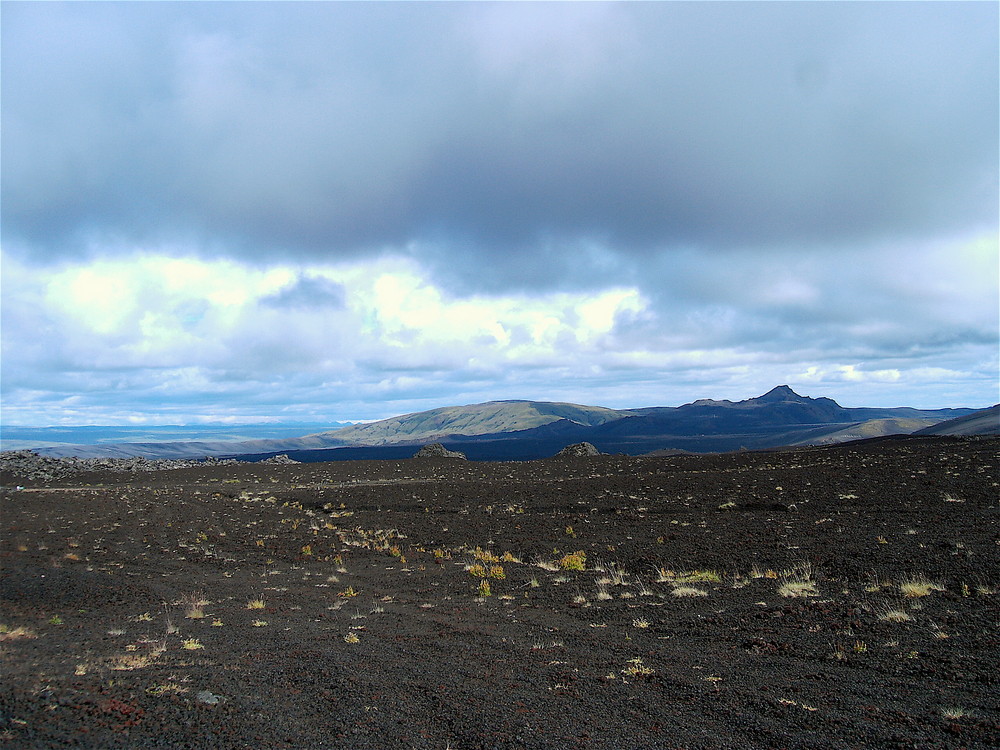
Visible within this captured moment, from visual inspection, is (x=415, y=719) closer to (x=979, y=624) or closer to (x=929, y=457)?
(x=979, y=624)

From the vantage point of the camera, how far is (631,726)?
7.12 m

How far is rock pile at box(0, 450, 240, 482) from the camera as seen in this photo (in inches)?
2052

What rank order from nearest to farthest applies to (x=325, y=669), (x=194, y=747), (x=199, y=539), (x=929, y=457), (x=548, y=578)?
(x=194, y=747) < (x=325, y=669) < (x=548, y=578) < (x=199, y=539) < (x=929, y=457)

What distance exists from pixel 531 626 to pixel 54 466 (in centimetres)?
6235

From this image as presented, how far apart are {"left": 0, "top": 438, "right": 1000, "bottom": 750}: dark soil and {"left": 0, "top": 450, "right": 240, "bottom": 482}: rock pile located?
29.2 m

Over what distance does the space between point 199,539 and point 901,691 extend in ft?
79.1

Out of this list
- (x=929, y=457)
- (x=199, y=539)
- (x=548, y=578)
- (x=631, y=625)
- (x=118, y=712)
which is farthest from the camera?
(x=929, y=457)

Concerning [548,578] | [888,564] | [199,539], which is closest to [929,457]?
[888,564]

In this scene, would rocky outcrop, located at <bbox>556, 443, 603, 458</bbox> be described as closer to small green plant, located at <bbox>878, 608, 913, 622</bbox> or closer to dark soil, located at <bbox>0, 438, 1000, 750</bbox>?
dark soil, located at <bbox>0, 438, 1000, 750</bbox>

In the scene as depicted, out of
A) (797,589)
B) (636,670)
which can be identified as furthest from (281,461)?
(636,670)

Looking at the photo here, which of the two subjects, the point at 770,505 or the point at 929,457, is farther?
the point at 929,457

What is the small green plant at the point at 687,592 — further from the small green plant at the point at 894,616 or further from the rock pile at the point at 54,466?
the rock pile at the point at 54,466

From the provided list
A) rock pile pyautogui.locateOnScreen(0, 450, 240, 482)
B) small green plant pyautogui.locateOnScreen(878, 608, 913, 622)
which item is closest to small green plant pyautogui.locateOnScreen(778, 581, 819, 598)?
small green plant pyautogui.locateOnScreen(878, 608, 913, 622)

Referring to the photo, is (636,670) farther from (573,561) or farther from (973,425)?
(973,425)
